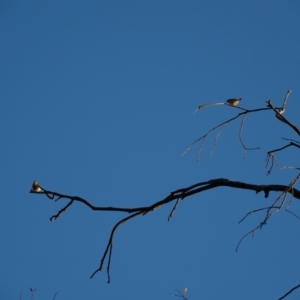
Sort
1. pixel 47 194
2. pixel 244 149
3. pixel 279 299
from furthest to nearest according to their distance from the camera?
pixel 244 149 → pixel 47 194 → pixel 279 299

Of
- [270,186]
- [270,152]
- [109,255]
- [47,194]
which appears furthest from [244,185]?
[47,194]

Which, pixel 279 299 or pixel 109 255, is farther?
pixel 109 255

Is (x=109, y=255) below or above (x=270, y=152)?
below

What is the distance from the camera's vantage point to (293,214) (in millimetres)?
1956

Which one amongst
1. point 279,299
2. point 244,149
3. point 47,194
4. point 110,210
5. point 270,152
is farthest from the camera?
point 244,149

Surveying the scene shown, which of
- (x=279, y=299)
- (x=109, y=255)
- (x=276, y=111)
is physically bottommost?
(x=279, y=299)

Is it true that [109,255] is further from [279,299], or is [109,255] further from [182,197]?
[279,299]

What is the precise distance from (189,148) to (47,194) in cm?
64

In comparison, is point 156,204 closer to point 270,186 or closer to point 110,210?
point 110,210

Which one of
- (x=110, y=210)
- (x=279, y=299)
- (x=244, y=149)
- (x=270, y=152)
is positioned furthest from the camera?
(x=244, y=149)

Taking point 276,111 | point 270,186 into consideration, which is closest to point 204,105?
point 276,111

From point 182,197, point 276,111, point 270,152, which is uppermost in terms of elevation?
point 270,152

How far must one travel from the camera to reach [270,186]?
1.77 meters

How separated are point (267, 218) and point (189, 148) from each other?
0.49 metres
